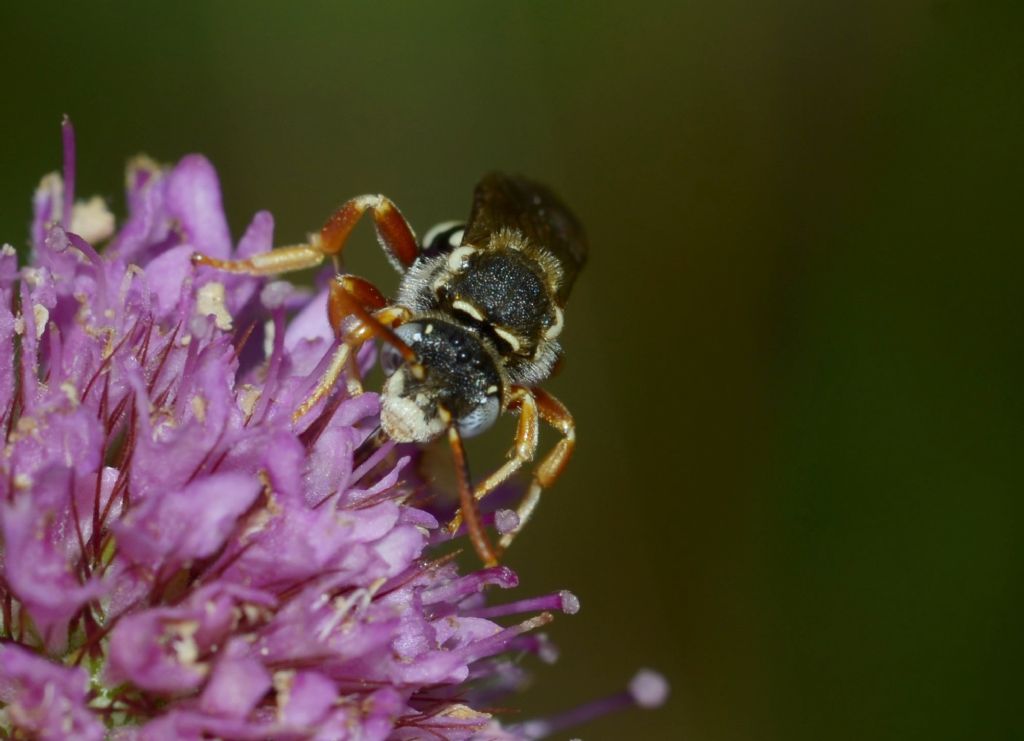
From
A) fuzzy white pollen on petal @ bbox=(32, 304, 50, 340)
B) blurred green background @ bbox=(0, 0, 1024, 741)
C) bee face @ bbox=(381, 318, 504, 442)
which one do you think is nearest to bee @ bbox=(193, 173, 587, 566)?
bee face @ bbox=(381, 318, 504, 442)

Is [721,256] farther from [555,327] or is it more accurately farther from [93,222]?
[93,222]

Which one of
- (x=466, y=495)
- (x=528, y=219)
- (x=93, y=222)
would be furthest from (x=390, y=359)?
(x=93, y=222)

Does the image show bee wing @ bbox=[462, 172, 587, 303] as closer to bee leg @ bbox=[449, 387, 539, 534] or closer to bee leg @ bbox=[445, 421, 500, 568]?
bee leg @ bbox=[449, 387, 539, 534]

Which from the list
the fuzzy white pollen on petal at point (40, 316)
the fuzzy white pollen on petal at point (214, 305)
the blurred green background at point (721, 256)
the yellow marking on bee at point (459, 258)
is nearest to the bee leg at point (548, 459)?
the yellow marking on bee at point (459, 258)

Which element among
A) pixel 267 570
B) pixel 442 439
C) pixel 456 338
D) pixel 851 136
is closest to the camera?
pixel 267 570

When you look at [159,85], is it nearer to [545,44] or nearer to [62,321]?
[545,44]

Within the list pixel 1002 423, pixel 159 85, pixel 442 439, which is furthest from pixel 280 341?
pixel 1002 423

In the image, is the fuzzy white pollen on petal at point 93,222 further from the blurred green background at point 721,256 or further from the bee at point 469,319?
the blurred green background at point 721,256
